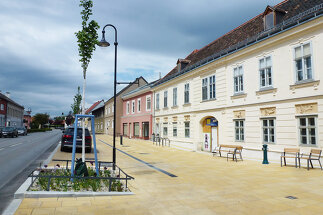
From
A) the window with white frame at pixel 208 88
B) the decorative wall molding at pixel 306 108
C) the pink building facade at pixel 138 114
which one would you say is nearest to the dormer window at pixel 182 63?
the window with white frame at pixel 208 88

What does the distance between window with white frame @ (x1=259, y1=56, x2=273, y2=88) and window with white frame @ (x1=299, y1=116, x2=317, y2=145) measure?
2712 millimetres

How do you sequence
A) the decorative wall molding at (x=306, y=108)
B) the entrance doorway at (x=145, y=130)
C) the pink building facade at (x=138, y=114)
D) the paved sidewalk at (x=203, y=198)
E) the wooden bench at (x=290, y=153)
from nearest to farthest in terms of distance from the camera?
the paved sidewalk at (x=203, y=198) < the decorative wall molding at (x=306, y=108) < the wooden bench at (x=290, y=153) < the pink building facade at (x=138, y=114) < the entrance doorway at (x=145, y=130)

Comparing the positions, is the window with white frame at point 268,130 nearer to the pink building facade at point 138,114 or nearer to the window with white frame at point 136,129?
the pink building facade at point 138,114

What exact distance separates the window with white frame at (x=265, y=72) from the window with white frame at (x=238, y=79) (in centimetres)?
152

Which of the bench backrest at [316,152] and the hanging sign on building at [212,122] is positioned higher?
the hanging sign on building at [212,122]

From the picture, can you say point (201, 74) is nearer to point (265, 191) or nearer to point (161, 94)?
point (161, 94)

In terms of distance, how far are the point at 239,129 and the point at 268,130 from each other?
2.18 metres

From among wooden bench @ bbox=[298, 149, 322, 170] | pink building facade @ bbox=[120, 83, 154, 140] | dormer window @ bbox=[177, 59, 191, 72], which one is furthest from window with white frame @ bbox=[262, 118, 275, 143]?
pink building facade @ bbox=[120, 83, 154, 140]

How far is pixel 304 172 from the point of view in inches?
379

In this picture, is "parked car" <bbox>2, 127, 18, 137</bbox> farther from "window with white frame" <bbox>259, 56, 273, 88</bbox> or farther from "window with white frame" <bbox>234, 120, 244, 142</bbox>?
"window with white frame" <bbox>259, 56, 273, 88</bbox>

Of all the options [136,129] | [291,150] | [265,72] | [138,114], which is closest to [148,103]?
[138,114]

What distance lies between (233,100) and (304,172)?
6.53 m

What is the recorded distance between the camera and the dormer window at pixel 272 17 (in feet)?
44.1

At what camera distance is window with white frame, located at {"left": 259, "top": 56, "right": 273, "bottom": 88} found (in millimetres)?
12995
